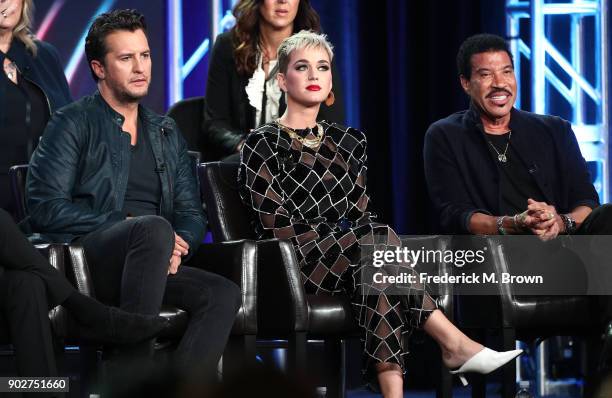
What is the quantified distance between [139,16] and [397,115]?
170 cm

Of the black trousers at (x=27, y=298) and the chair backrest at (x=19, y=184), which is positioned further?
the chair backrest at (x=19, y=184)

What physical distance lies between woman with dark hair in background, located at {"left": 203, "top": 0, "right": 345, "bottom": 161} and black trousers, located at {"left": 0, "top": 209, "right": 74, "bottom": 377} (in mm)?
1294

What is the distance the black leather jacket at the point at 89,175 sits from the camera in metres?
2.88

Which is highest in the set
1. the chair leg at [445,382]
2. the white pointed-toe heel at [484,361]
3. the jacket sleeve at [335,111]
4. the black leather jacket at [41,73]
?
the black leather jacket at [41,73]

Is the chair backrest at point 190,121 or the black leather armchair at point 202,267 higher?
the chair backrest at point 190,121

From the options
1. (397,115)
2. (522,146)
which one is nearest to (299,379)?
(522,146)

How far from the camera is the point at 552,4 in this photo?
445cm

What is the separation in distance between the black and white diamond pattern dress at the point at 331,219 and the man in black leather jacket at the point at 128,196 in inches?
9.5

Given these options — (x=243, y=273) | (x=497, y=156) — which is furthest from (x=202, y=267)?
(x=497, y=156)

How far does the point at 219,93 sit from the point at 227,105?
0.06 m

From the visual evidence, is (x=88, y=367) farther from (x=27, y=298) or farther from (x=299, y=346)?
(x=299, y=346)


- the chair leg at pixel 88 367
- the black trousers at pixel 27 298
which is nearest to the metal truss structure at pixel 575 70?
the chair leg at pixel 88 367

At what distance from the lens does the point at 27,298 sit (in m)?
2.49

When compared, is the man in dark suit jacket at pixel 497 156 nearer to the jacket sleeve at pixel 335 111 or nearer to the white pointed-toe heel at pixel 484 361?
the jacket sleeve at pixel 335 111
